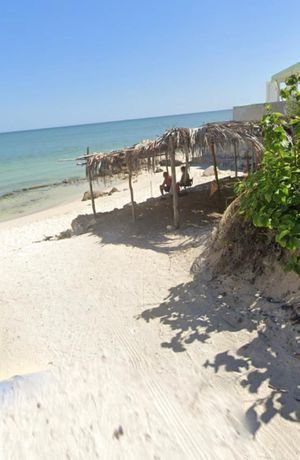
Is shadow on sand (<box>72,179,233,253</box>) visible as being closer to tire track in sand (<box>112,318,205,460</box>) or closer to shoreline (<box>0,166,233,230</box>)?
shoreline (<box>0,166,233,230</box>)

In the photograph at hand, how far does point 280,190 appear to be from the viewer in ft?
10.1

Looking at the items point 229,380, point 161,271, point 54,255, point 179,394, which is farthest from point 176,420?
point 54,255

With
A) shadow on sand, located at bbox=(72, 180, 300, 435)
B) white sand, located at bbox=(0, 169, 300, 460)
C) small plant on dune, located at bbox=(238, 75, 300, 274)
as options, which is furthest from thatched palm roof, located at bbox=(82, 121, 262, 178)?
small plant on dune, located at bbox=(238, 75, 300, 274)

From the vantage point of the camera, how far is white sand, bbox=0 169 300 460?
259cm

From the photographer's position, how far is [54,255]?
6785mm

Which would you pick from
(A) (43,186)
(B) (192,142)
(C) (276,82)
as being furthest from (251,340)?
(A) (43,186)

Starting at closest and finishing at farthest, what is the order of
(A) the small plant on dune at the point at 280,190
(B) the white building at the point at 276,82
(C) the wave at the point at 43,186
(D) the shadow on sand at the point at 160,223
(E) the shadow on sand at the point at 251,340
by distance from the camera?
(E) the shadow on sand at the point at 251,340 → (A) the small plant on dune at the point at 280,190 → (D) the shadow on sand at the point at 160,223 → (B) the white building at the point at 276,82 → (C) the wave at the point at 43,186

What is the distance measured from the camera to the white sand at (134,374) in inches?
102

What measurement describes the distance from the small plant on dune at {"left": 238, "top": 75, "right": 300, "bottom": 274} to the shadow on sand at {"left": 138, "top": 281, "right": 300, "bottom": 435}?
75 centimetres

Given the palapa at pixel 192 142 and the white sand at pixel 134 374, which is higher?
the palapa at pixel 192 142

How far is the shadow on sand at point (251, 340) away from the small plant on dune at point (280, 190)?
75 cm

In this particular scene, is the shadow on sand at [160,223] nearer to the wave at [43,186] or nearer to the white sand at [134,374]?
the white sand at [134,374]

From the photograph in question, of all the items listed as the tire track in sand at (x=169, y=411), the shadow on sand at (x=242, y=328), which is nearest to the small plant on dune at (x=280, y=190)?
the shadow on sand at (x=242, y=328)

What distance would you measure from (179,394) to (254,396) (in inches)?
22.7
